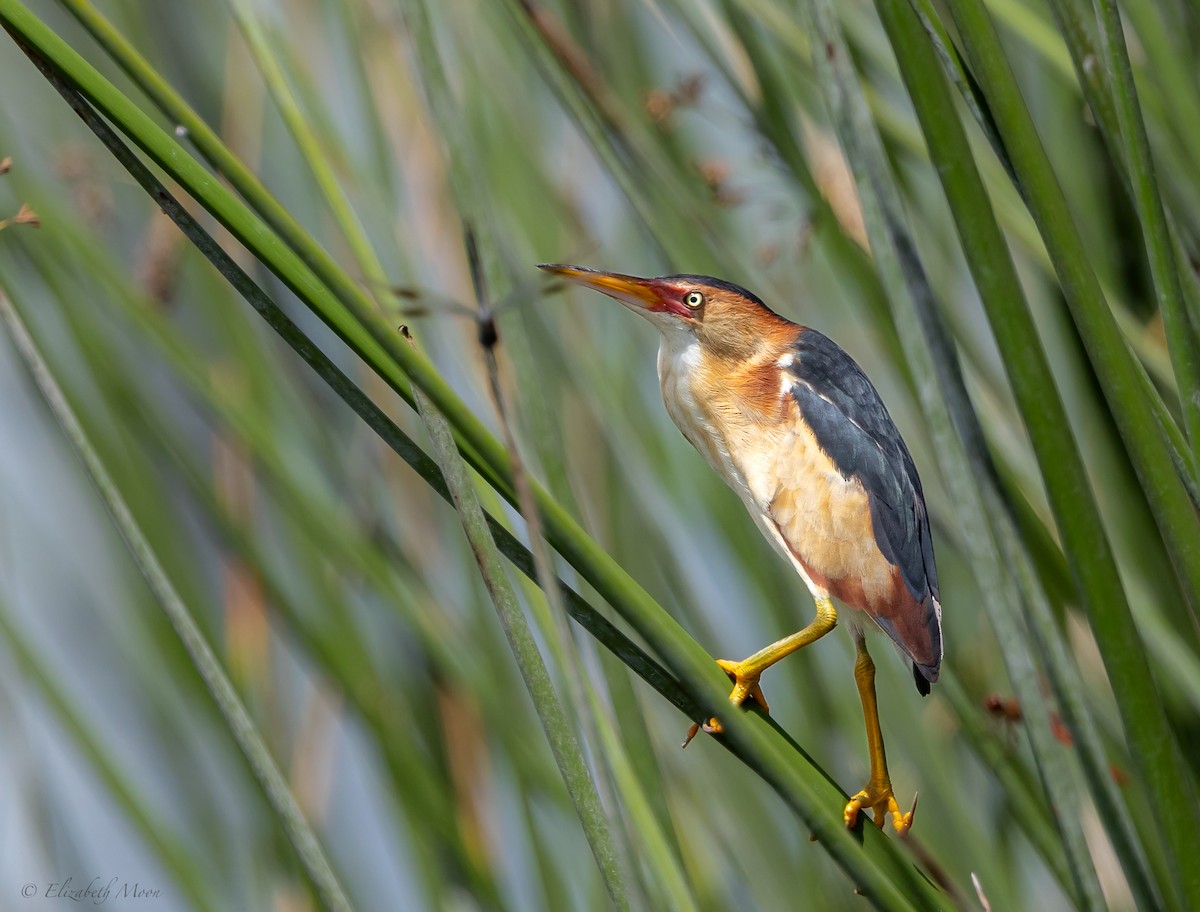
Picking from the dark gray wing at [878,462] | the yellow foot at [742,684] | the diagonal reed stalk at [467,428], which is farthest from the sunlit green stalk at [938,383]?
the dark gray wing at [878,462]

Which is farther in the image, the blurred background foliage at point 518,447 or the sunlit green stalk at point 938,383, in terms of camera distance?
the blurred background foliage at point 518,447

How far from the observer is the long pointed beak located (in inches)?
37.7

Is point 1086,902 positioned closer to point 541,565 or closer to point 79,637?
point 541,565

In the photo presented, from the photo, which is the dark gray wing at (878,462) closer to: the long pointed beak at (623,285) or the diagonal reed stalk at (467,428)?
the long pointed beak at (623,285)

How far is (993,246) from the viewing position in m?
0.55

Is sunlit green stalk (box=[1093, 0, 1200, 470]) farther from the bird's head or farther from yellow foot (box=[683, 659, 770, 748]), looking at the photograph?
the bird's head

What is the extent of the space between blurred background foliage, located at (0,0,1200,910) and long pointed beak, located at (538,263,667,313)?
30 millimetres

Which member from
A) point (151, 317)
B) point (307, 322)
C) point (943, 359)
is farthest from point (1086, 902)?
point (307, 322)

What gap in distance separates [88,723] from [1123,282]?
114cm

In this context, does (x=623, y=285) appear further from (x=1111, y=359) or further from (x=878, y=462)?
→ (x=1111, y=359)

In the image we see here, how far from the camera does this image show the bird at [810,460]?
0.99 metres

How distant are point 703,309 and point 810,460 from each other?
185mm

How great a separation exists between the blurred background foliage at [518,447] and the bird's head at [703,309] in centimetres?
3

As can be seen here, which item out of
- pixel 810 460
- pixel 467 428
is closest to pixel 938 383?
pixel 467 428
